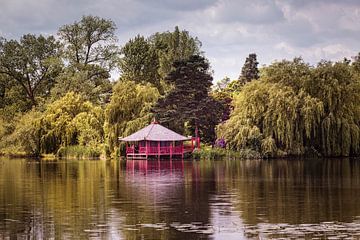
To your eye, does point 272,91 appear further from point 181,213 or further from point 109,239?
point 109,239

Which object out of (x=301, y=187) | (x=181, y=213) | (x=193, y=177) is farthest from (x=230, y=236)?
(x=193, y=177)

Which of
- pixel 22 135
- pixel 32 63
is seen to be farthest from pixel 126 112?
pixel 32 63

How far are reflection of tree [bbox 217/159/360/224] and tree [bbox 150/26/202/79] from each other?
144ft

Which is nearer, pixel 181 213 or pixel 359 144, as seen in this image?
pixel 181 213

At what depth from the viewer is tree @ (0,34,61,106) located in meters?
81.7

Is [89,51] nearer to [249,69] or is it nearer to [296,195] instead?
[249,69]

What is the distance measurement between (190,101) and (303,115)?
12.9 metres

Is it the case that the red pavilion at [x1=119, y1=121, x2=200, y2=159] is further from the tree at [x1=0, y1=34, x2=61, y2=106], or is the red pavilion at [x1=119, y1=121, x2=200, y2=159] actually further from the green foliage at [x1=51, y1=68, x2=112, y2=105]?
the tree at [x1=0, y1=34, x2=61, y2=106]

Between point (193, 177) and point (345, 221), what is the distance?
17.1 metres

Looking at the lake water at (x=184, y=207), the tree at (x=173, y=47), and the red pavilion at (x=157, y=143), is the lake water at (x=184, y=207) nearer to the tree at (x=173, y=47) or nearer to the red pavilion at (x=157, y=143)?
the red pavilion at (x=157, y=143)

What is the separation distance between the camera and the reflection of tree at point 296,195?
62.4 ft

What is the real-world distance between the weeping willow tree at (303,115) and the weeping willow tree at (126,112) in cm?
927

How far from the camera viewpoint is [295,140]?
53.2 meters

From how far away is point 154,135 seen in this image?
58406mm
